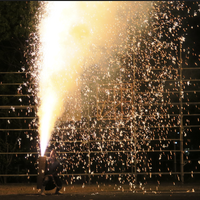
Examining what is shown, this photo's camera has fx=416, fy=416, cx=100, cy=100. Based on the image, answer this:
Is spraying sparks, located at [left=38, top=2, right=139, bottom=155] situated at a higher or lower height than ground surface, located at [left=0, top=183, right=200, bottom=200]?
higher

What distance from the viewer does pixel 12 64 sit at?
13.9 meters

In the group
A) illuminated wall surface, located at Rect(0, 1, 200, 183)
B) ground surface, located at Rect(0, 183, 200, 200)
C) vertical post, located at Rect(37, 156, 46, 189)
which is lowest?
ground surface, located at Rect(0, 183, 200, 200)

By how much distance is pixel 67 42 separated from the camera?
37.6 feet

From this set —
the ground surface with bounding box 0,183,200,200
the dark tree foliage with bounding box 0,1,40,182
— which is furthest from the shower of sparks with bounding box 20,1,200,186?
the ground surface with bounding box 0,183,200,200

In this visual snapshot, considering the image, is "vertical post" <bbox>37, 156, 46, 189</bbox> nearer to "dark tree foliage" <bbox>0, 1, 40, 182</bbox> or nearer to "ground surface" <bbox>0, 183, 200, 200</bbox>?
"ground surface" <bbox>0, 183, 200, 200</bbox>

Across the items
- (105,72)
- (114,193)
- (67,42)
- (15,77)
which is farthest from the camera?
(15,77)

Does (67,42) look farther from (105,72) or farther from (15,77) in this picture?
(15,77)

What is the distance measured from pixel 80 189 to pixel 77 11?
4659mm

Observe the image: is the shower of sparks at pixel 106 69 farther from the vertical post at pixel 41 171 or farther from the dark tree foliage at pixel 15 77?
the vertical post at pixel 41 171

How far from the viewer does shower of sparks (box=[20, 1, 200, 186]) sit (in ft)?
36.8

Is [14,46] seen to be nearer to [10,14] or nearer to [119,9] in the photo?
[10,14]

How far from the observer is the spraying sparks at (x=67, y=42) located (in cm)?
1112

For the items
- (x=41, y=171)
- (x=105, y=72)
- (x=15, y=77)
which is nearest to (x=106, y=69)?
(x=105, y=72)

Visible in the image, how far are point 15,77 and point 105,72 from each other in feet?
9.77
